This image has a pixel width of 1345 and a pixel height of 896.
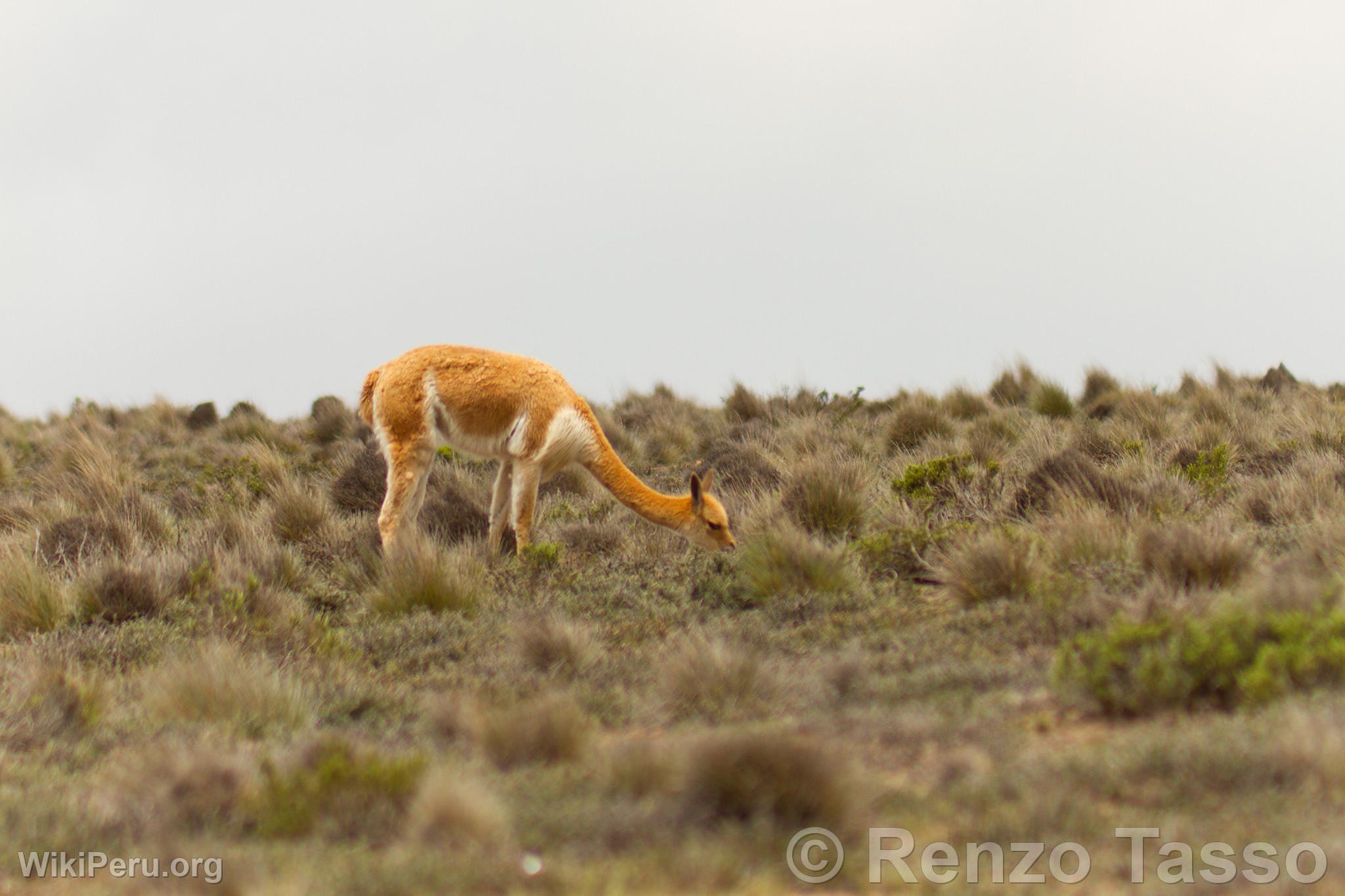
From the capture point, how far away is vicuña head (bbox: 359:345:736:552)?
8.34 meters

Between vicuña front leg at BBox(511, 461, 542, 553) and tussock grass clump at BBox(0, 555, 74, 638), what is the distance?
10.4 ft

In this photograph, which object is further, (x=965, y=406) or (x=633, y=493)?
(x=965, y=406)

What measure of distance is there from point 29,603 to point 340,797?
16.3ft

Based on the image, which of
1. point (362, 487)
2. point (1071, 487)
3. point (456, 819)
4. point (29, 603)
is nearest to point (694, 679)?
point (456, 819)

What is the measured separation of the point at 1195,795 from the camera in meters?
3.22

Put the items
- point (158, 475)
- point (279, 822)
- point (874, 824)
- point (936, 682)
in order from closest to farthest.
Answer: point (874, 824)
point (279, 822)
point (936, 682)
point (158, 475)

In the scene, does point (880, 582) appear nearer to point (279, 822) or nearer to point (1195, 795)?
point (1195, 795)

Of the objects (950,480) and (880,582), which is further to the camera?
(950,480)

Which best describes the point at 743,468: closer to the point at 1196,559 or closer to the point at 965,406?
the point at 1196,559

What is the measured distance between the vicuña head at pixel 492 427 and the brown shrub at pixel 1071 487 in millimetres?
2614

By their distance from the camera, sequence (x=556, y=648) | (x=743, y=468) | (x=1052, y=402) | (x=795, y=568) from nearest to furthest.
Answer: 1. (x=556, y=648)
2. (x=795, y=568)
3. (x=743, y=468)
4. (x=1052, y=402)

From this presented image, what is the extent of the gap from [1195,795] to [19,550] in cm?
823

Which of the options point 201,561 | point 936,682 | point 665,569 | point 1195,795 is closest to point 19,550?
point 201,561

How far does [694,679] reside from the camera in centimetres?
465
